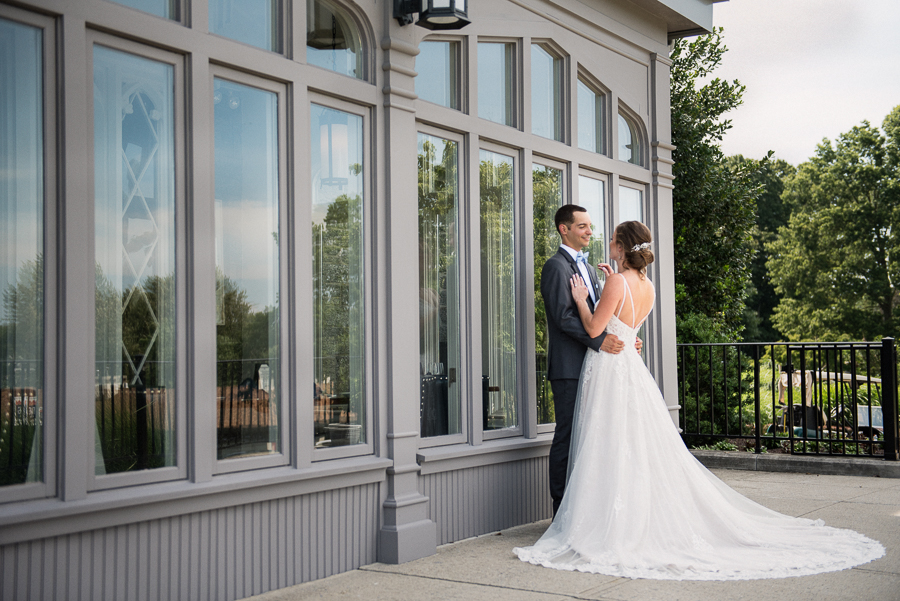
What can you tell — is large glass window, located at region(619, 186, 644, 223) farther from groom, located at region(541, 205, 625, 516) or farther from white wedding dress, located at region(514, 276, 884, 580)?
white wedding dress, located at region(514, 276, 884, 580)

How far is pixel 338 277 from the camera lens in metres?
4.69

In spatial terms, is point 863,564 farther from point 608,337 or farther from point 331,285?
point 331,285

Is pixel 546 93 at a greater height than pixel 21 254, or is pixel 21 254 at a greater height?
pixel 546 93

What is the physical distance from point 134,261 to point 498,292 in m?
2.85

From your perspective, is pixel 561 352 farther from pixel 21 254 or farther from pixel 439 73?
pixel 21 254

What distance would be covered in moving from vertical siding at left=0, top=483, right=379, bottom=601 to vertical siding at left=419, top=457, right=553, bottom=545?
23.0 inches

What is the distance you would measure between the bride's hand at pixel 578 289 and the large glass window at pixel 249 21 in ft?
7.95

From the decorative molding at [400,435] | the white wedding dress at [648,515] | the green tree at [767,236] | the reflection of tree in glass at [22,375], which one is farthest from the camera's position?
the green tree at [767,236]

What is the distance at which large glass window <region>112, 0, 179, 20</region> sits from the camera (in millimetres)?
3762

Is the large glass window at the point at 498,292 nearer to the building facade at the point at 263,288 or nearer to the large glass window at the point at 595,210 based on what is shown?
the building facade at the point at 263,288

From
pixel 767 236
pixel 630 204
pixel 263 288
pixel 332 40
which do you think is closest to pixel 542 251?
pixel 630 204

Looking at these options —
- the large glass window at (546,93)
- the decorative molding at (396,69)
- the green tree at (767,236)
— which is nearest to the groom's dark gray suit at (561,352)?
the large glass window at (546,93)

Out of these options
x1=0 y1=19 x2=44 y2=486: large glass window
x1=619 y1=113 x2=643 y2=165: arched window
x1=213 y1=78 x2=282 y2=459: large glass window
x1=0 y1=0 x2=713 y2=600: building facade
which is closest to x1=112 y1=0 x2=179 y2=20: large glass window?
x1=0 y1=0 x2=713 y2=600: building facade

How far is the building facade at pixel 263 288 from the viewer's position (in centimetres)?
335
